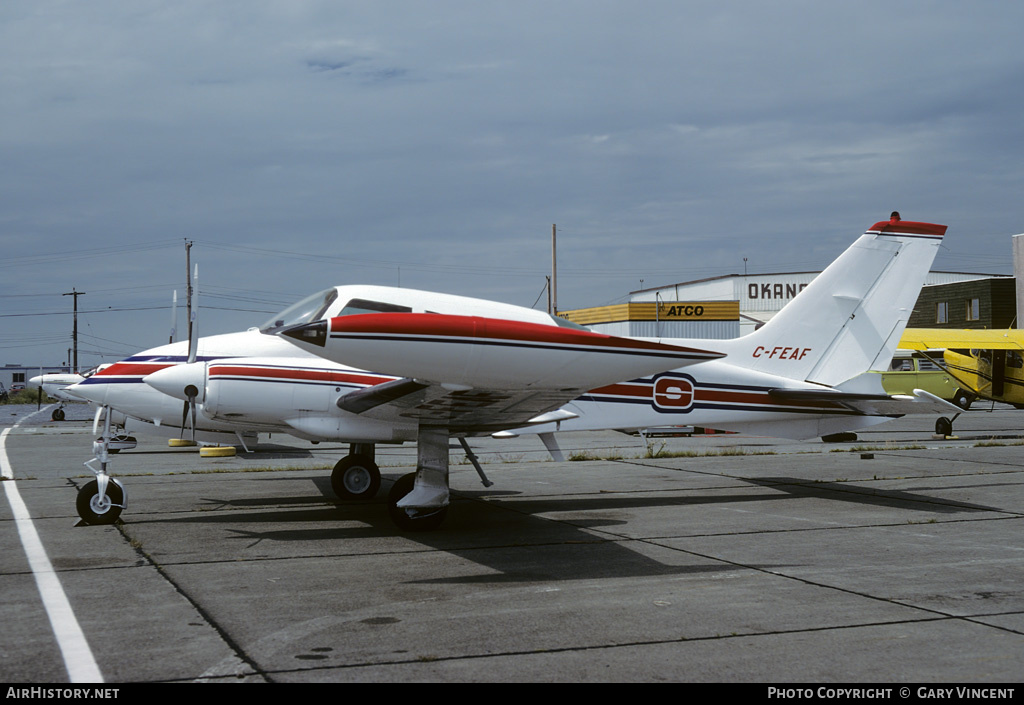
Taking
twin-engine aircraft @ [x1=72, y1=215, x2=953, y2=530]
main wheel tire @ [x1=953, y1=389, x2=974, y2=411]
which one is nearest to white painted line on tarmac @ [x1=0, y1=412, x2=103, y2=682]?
twin-engine aircraft @ [x1=72, y1=215, x2=953, y2=530]

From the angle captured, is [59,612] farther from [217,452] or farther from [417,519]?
[217,452]

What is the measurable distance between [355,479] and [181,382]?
2.82 meters

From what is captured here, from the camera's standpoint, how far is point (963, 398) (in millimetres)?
26203

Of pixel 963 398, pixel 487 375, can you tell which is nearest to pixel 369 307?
pixel 487 375

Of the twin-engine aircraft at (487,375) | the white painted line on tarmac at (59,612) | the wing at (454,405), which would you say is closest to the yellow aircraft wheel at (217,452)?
the twin-engine aircraft at (487,375)

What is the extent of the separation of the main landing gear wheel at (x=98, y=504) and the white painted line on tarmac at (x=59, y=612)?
20.0 inches

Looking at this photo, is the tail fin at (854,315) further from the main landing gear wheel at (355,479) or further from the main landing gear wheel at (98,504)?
the main landing gear wheel at (98,504)

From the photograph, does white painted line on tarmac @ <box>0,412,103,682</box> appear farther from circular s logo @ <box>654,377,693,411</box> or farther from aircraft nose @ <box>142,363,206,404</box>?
circular s logo @ <box>654,377,693,411</box>

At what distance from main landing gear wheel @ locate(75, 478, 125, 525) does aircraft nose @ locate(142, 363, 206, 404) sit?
1.15 meters

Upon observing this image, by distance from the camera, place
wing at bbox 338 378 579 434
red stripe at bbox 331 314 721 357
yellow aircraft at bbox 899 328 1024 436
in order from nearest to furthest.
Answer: red stripe at bbox 331 314 721 357 < wing at bbox 338 378 579 434 < yellow aircraft at bbox 899 328 1024 436

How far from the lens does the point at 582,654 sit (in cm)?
468

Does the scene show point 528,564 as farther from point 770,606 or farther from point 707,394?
point 707,394

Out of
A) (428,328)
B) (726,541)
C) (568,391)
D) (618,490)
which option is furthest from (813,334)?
(428,328)

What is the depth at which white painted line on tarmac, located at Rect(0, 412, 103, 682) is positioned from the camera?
4413mm
